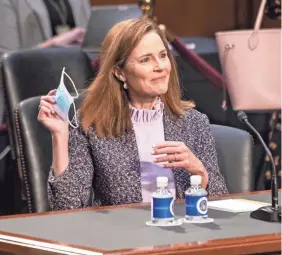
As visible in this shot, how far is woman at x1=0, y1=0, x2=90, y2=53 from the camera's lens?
4.53 m

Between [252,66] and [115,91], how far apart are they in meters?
1.13

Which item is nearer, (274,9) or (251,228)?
(251,228)

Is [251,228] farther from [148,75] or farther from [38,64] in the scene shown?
Answer: [38,64]

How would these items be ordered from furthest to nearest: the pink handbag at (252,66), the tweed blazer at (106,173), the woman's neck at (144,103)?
1. the pink handbag at (252,66)
2. the woman's neck at (144,103)
3. the tweed blazer at (106,173)

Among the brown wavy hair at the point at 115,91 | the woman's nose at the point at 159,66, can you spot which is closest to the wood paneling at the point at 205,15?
the brown wavy hair at the point at 115,91

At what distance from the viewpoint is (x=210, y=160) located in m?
2.96

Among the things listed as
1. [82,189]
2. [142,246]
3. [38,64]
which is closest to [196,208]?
[142,246]

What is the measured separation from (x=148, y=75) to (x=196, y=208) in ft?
2.21

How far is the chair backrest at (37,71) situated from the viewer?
3615mm

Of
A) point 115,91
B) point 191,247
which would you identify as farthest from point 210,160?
point 191,247

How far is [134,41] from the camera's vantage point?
296cm

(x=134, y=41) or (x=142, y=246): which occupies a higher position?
(x=134, y=41)

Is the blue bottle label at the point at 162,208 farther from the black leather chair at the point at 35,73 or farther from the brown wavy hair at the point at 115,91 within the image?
the black leather chair at the point at 35,73

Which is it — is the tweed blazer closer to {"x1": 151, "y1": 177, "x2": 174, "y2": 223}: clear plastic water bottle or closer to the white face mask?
the white face mask
